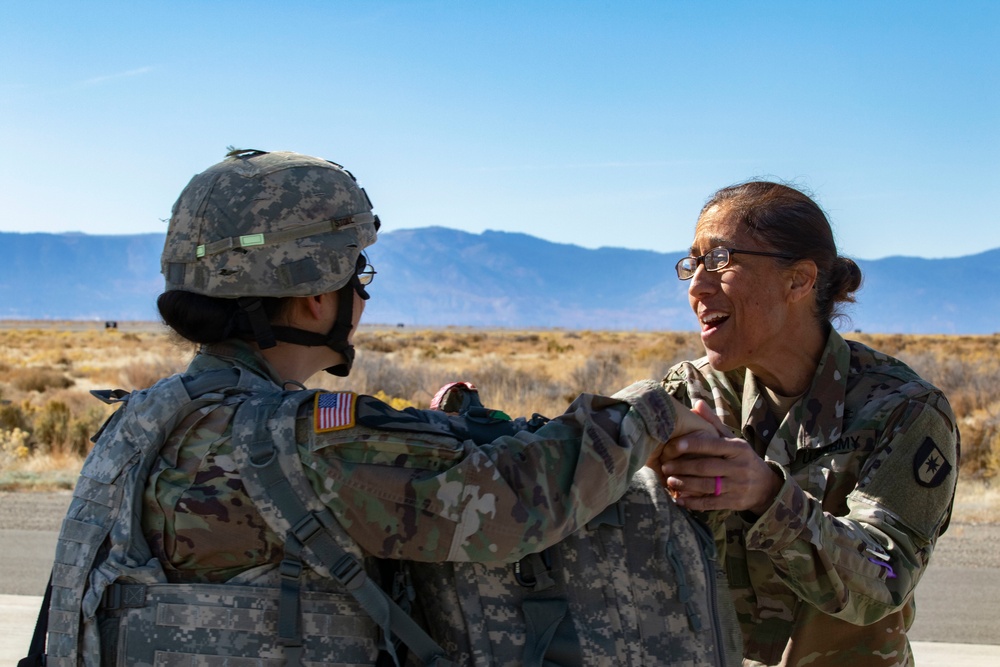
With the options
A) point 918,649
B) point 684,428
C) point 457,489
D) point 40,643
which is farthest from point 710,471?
point 918,649

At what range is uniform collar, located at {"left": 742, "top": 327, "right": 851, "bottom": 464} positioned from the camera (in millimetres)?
2762

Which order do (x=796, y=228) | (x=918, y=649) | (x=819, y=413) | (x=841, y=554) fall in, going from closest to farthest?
(x=841, y=554) → (x=819, y=413) → (x=796, y=228) → (x=918, y=649)

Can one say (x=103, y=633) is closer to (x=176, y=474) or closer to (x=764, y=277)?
(x=176, y=474)

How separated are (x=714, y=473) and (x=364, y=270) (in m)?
1.08

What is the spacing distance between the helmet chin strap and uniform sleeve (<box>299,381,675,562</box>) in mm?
535

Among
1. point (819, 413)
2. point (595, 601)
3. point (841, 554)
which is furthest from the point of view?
point (819, 413)

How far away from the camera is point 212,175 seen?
2504 mm

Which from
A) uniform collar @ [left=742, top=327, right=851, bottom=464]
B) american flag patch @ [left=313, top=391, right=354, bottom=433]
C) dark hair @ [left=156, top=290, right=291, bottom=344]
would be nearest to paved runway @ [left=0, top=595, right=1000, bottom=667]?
uniform collar @ [left=742, top=327, right=851, bottom=464]

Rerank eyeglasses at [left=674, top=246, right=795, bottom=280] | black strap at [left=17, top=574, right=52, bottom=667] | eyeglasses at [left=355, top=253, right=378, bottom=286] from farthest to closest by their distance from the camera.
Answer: eyeglasses at [left=674, top=246, right=795, bottom=280]
eyeglasses at [left=355, top=253, right=378, bottom=286]
black strap at [left=17, top=574, right=52, bottom=667]

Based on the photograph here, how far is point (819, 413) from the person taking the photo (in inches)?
110

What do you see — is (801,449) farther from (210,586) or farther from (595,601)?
(210,586)

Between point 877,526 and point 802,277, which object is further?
point 802,277

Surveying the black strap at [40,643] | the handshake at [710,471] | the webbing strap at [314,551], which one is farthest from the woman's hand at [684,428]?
the black strap at [40,643]

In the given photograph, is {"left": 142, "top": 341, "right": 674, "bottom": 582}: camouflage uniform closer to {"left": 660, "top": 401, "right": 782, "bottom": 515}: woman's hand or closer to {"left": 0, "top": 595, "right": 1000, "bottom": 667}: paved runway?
{"left": 660, "top": 401, "right": 782, "bottom": 515}: woman's hand
